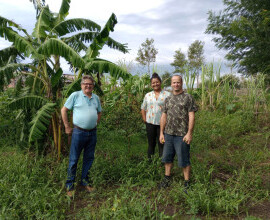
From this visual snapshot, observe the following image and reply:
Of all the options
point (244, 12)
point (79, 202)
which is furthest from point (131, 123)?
point (244, 12)

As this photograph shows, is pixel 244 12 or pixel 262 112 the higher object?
pixel 244 12

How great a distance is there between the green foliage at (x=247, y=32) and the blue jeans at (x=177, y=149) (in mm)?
8600

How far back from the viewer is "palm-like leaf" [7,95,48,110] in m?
3.83

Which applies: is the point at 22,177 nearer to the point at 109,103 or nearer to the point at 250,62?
the point at 109,103

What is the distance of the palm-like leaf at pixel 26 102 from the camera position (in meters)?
3.83

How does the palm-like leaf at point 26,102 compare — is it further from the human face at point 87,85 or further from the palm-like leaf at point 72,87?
the human face at point 87,85

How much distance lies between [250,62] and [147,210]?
499 inches

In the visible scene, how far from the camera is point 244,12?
14516 mm

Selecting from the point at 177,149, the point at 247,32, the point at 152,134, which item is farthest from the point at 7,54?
the point at 247,32

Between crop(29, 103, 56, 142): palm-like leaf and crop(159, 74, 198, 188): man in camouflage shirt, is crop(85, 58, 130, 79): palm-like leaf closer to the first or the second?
crop(29, 103, 56, 142): palm-like leaf

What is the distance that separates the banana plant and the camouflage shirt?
4.65 feet

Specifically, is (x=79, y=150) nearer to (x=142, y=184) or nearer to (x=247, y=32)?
(x=142, y=184)

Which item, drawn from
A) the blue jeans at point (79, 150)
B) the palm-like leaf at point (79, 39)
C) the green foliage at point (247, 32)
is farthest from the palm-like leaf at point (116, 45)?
the green foliage at point (247, 32)

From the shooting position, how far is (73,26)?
524 centimetres
